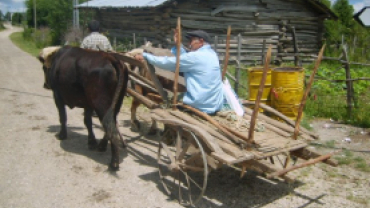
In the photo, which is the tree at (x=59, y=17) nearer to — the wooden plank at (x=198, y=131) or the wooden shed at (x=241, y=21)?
the wooden shed at (x=241, y=21)

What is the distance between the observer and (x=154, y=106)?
539cm

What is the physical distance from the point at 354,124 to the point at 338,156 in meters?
1.79

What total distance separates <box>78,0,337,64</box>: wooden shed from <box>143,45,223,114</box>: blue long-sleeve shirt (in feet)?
31.9

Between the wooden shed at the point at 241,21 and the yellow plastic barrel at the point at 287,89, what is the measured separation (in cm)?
731

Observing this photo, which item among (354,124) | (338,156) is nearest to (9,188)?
(338,156)

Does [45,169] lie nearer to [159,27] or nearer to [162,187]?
[162,187]

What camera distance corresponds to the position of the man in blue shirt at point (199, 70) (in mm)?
4887

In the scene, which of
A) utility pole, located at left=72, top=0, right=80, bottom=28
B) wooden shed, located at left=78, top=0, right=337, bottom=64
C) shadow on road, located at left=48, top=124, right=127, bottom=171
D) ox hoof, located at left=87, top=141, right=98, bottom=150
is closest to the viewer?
shadow on road, located at left=48, top=124, right=127, bottom=171

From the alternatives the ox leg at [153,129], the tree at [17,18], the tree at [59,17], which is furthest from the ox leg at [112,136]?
the tree at [17,18]

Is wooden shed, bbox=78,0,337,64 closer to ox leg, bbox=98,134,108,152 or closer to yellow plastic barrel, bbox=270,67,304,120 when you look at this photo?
yellow plastic barrel, bbox=270,67,304,120

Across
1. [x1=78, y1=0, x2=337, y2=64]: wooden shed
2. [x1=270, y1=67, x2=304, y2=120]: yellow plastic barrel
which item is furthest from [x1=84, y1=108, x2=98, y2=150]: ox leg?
[x1=78, y1=0, x2=337, y2=64]: wooden shed

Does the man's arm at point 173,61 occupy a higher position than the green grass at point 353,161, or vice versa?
the man's arm at point 173,61

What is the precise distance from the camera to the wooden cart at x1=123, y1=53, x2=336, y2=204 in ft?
13.5

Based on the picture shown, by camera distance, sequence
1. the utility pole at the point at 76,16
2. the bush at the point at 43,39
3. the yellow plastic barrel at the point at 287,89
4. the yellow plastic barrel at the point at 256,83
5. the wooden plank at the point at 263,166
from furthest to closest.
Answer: the bush at the point at 43,39 < the utility pole at the point at 76,16 < the yellow plastic barrel at the point at 256,83 < the yellow plastic barrel at the point at 287,89 < the wooden plank at the point at 263,166
